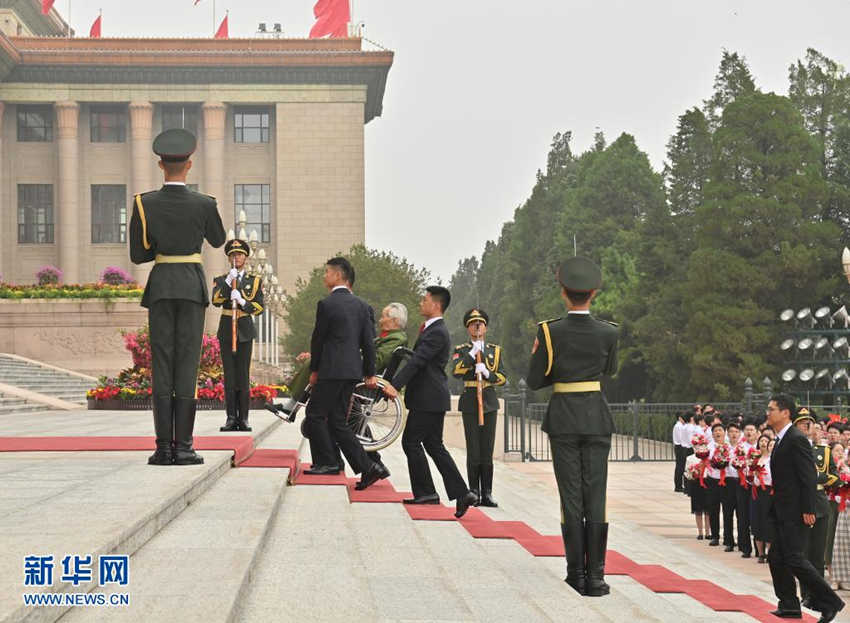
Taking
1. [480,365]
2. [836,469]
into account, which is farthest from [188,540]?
[836,469]

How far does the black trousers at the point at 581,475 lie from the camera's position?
6.94 m

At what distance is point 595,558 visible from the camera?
22.7 feet

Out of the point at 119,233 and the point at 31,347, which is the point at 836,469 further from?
the point at 119,233

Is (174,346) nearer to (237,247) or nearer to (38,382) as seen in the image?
(237,247)

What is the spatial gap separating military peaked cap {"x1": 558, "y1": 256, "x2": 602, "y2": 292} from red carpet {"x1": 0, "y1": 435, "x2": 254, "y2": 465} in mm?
4043

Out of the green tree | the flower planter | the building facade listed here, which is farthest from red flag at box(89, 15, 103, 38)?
the flower planter

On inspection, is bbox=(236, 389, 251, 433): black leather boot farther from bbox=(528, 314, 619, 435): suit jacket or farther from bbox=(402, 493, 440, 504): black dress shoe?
bbox=(528, 314, 619, 435): suit jacket

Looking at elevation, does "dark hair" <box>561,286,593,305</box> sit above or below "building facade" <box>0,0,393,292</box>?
below

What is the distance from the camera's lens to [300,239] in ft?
217

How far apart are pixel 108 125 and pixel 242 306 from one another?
194 ft

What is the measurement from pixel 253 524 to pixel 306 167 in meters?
60.9

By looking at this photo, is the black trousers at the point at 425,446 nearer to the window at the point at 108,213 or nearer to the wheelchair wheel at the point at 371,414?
the wheelchair wheel at the point at 371,414

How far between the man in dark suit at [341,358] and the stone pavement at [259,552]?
37cm

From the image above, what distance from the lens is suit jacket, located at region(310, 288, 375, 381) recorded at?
9.65 m
